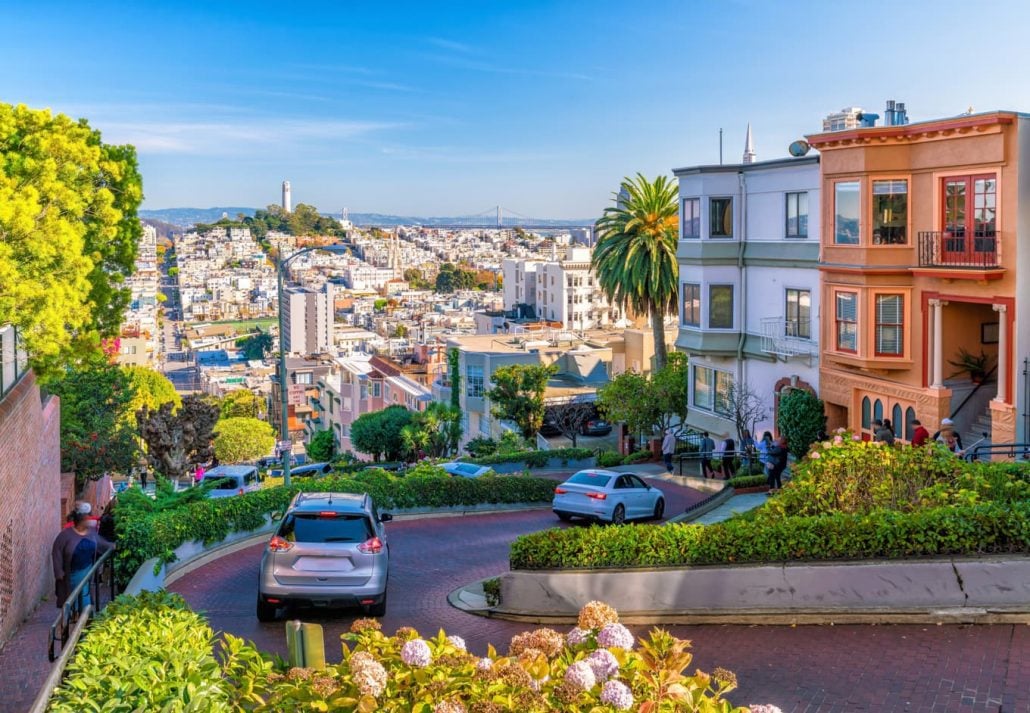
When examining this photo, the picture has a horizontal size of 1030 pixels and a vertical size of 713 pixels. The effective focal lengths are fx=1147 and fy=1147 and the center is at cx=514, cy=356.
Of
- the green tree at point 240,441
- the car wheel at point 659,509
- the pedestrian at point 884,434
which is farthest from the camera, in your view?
the green tree at point 240,441

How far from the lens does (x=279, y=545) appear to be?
13516mm

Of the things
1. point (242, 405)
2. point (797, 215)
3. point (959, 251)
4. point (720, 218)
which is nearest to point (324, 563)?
point (959, 251)

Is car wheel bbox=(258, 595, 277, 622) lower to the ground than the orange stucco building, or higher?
lower

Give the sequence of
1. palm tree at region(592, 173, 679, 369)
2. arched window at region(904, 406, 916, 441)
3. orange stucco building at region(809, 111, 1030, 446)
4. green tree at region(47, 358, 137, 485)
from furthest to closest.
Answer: palm tree at region(592, 173, 679, 369), green tree at region(47, 358, 137, 485), arched window at region(904, 406, 916, 441), orange stucco building at region(809, 111, 1030, 446)

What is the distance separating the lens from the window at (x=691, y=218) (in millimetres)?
36906

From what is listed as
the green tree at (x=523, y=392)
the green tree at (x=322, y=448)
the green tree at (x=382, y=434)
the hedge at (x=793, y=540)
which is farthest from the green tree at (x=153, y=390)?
the hedge at (x=793, y=540)

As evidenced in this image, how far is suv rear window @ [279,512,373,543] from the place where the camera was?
1363 cm

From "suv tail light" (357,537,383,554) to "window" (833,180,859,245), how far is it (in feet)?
64.9

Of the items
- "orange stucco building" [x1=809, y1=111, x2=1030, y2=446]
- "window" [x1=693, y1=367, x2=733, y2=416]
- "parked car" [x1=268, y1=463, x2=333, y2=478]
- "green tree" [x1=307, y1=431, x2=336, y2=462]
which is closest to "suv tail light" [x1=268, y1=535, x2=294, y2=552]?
"orange stucco building" [x1=809, y1=111, x2=1030, y2=446]

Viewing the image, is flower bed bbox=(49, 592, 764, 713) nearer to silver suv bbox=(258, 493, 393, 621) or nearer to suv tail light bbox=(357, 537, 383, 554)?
silver suv bbox=(258, 493, 393, 621)

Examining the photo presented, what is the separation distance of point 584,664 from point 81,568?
9.17 metres

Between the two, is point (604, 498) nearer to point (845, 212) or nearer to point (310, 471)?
point (845, 212)

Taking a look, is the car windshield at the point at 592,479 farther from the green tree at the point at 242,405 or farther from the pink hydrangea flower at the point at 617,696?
the green tree at the point at 242,405

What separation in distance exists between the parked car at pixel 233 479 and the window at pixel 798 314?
17.0 meters
